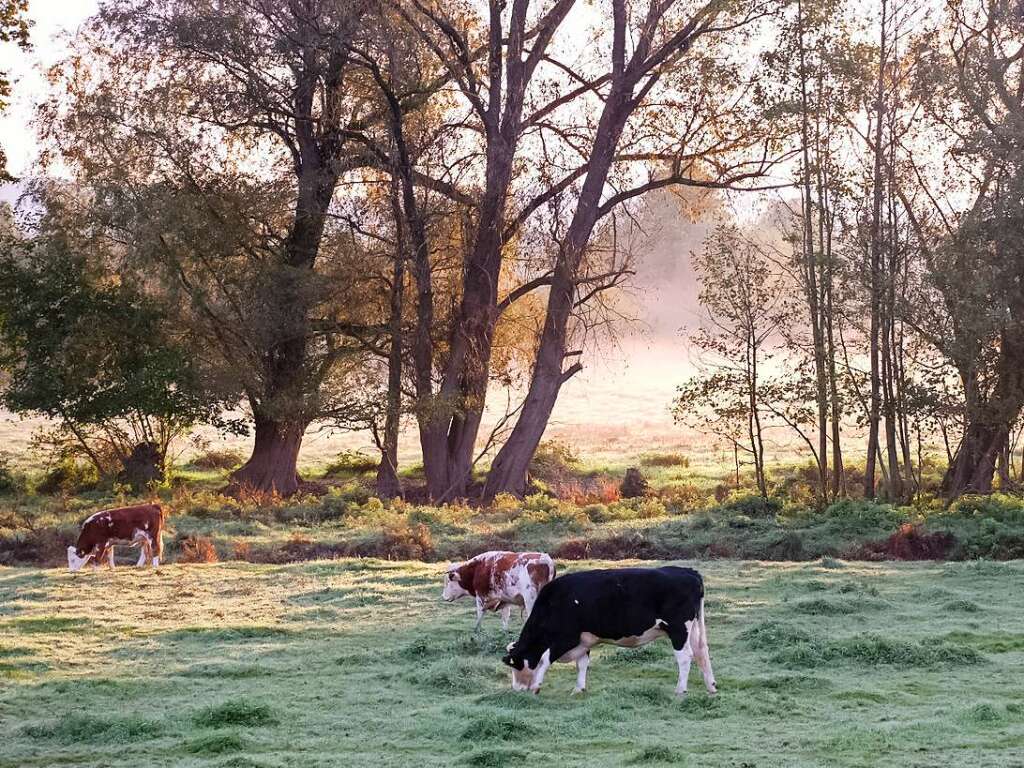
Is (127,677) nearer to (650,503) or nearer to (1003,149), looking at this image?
(650,503)

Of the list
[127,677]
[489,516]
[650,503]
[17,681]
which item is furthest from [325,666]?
[650,503]

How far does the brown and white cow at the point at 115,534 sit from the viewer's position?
2339cm

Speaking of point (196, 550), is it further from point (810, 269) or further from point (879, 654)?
point (810, 269)

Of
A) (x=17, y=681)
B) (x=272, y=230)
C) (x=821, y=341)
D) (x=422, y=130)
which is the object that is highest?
(x=422, y=130)

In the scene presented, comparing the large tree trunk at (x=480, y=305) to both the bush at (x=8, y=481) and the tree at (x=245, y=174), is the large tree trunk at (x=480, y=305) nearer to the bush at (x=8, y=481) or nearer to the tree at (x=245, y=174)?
the tree at (x=245, y=174)

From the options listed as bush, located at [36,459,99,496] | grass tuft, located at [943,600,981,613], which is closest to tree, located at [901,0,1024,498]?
grass tuft, located at [943,600,981,613]

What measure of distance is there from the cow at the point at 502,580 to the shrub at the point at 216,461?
32476mm

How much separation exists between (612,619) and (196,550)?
1430cm

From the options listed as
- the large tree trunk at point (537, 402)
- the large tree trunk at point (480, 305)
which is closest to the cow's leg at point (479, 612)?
the large tree trunk at point (480, 305)

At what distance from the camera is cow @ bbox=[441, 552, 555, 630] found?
16344mm

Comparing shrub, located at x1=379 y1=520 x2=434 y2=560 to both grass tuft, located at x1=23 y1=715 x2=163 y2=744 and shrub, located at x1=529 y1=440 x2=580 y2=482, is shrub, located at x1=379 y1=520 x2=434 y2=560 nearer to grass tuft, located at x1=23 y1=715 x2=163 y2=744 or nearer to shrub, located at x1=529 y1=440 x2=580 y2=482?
grass tuft, located at x1=23 y1=715 x2=163 y2=744

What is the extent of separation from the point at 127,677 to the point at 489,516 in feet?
57.2

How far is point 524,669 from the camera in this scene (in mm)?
13750

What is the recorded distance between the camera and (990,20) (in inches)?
1305
